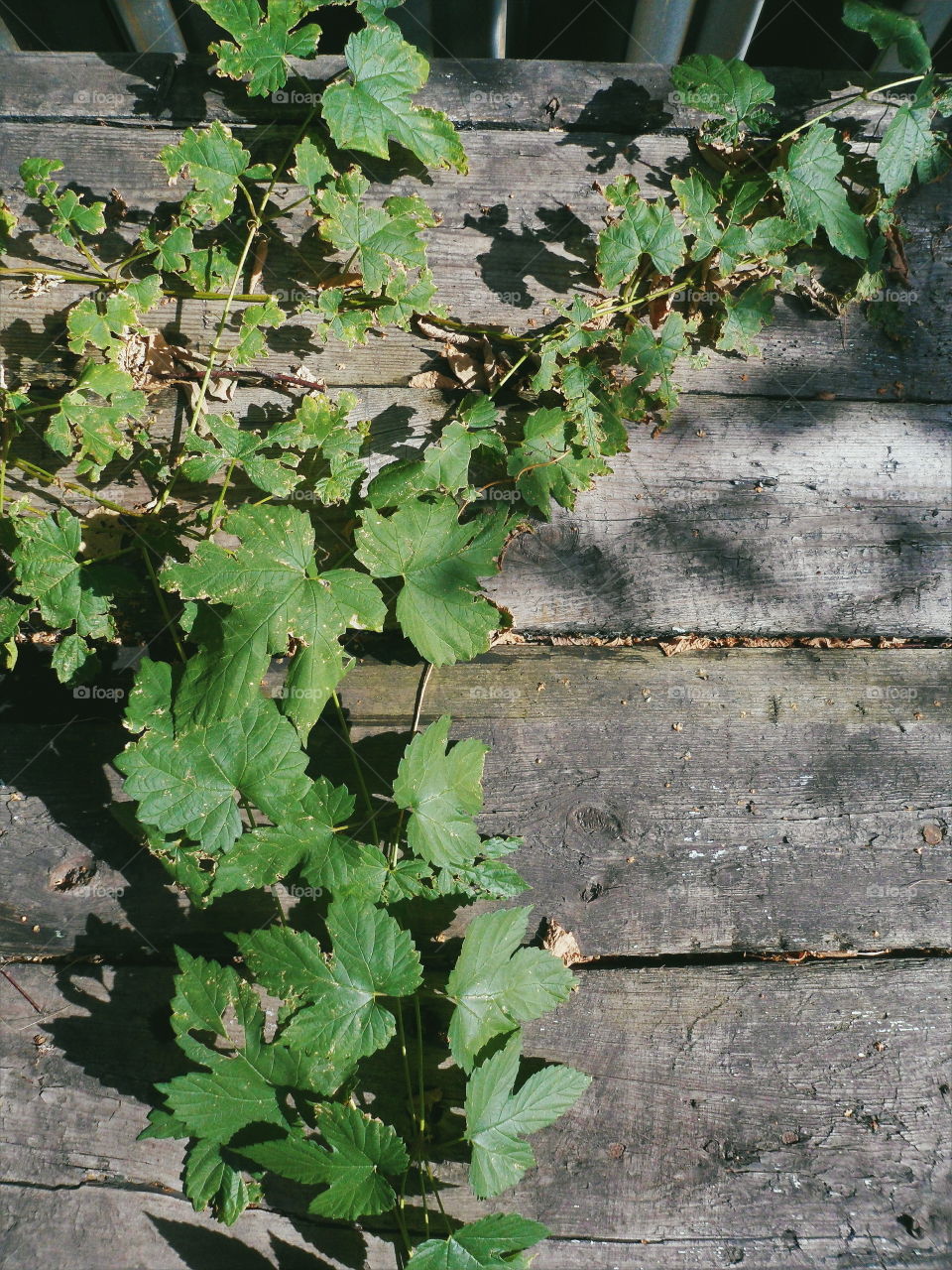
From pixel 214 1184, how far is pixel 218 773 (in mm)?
899

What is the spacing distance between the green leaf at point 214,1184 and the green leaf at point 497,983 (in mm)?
574

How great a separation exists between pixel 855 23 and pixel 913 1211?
283cm

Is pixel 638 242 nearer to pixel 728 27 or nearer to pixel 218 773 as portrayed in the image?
pixel 728 27

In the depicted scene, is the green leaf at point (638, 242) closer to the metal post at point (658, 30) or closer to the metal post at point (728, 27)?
the metal post at point (658, 30)

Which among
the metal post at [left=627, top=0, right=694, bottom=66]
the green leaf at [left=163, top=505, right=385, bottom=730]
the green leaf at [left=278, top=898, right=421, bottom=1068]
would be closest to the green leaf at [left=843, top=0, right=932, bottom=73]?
the metal post at [left=627, top=0, right=694, bottom=66]

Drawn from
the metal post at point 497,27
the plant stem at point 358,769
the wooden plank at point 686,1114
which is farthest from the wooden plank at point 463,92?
the wooden plank at point 686,1114

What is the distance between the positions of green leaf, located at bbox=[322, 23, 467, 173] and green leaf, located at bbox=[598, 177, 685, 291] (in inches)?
17.4

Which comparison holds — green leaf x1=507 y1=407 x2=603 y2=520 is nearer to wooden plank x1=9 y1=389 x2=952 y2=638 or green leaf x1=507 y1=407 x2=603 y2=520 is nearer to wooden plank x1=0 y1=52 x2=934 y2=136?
wooden plank x1=9 y1=389 x2=952 y2=638

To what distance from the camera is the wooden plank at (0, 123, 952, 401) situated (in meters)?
2.15

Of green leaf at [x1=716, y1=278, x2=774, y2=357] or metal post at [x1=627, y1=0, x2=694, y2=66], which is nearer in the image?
green leaf at [x1=716, y1=278, x2=774, y2=357]

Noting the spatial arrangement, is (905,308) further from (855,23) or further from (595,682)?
(595,682)

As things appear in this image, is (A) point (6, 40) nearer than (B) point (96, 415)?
No

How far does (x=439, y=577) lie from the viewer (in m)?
1.80

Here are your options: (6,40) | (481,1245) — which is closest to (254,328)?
(6,40)
